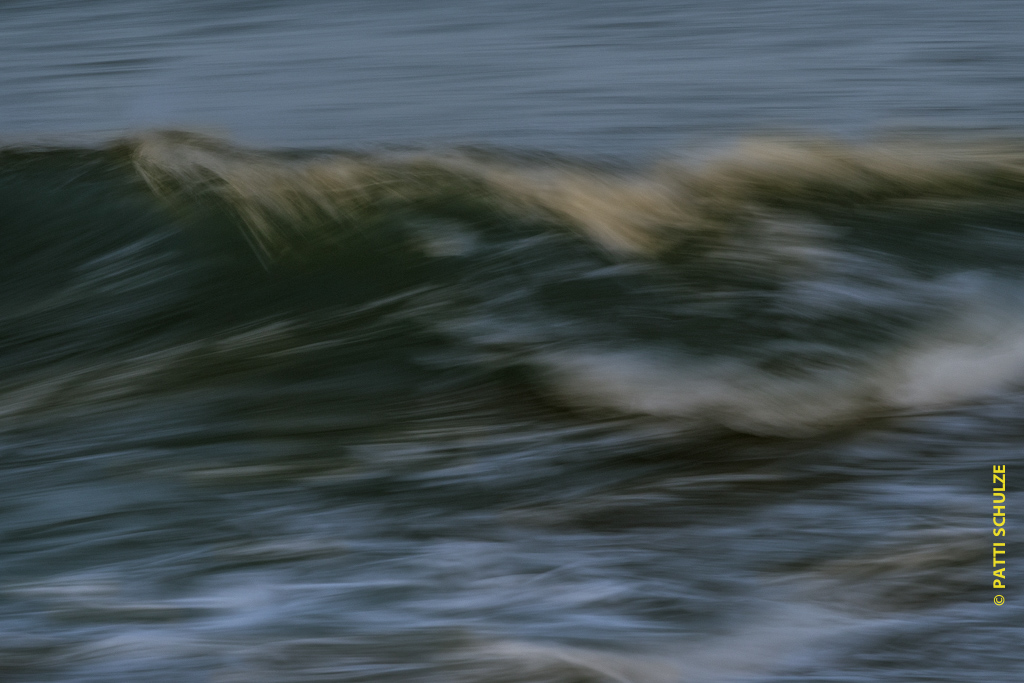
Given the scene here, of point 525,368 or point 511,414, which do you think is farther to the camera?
point 525,368

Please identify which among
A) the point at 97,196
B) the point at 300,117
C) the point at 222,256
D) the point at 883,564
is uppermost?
the point at 300,117

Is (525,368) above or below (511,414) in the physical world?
above

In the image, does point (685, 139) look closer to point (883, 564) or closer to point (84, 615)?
point (883, 564)

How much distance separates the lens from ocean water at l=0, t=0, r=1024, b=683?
163 cm

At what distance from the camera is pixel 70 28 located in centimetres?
464

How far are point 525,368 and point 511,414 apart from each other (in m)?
0.15

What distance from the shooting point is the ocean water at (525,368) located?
1633 mm

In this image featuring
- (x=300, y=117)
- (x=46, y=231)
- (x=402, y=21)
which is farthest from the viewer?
(x=402, y=21)

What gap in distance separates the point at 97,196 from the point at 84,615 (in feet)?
5.87

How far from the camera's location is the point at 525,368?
A: 224cm

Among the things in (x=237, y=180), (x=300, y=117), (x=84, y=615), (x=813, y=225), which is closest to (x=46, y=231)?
(x=237, y=180)

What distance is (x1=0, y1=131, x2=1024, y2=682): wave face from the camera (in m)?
1.62

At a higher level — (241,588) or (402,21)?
(402,21)

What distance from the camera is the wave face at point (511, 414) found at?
162 cm
